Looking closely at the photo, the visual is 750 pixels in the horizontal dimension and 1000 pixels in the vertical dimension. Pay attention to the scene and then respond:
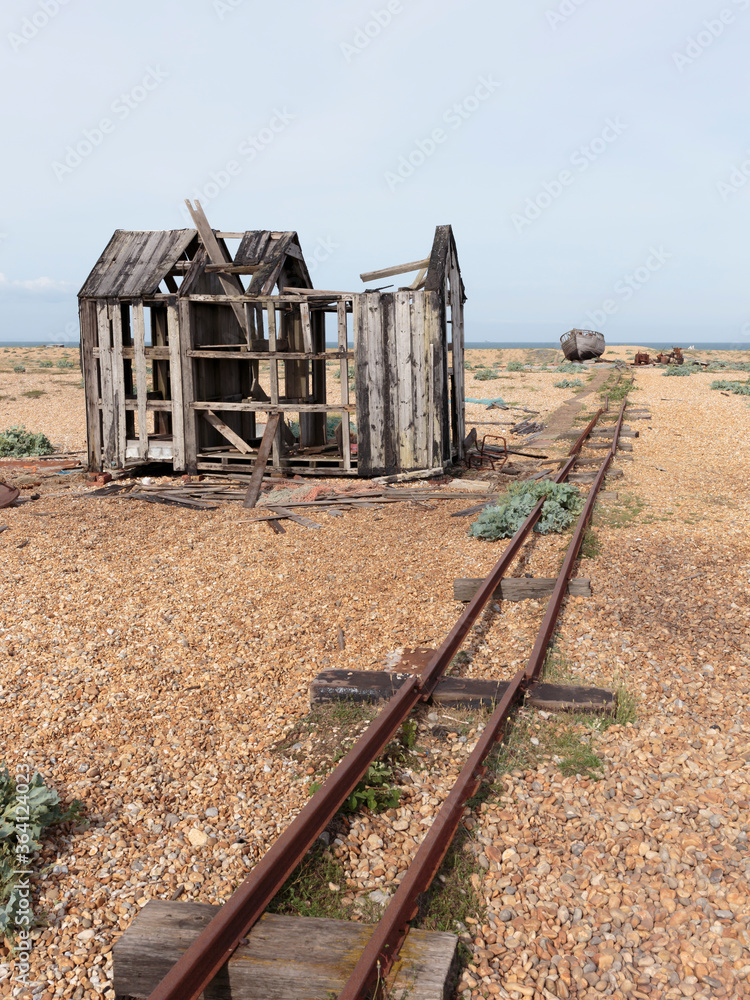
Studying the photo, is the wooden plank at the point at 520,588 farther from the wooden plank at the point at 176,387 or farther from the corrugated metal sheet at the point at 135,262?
the corrugated metal sheet at the point at 135,262

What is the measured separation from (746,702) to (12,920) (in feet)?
14.6

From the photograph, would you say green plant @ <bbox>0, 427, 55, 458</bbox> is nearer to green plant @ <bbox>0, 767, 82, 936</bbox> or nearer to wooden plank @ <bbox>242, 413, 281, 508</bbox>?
wooden plank @ <bbox>242, 413, 281, 508</bbox>

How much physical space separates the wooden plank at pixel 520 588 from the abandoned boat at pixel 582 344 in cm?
4934

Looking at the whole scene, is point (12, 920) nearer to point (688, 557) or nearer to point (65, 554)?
point (65, 554)

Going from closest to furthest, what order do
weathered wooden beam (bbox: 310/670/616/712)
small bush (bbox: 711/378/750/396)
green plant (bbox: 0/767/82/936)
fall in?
green plant (bbox: 0/767/82/936), weathered wooden beam (bbox: 310/670/616/712), small bush (bbox: 711/378/750/396)

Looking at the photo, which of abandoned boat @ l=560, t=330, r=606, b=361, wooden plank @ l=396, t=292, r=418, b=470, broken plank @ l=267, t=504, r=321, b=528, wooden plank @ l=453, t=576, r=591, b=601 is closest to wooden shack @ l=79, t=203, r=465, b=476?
wooden plank @ l=396, t=292, r=418, b=470

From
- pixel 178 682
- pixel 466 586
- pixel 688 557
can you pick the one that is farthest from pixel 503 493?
pixel 178 682

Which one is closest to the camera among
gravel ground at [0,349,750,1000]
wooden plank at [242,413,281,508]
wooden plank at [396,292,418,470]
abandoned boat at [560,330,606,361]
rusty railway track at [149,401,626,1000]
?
rusty railway track at [149,401,626,1000]

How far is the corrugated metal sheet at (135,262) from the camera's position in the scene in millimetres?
14398

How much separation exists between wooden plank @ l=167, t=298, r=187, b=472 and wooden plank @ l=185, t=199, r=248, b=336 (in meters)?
1.15

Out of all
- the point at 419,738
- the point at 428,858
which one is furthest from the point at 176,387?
the point at 428,858

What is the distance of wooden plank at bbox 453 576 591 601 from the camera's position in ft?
→ 23.3

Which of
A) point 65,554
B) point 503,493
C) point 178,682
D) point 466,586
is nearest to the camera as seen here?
point 178,682

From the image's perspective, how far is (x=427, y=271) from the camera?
45.4 feet
